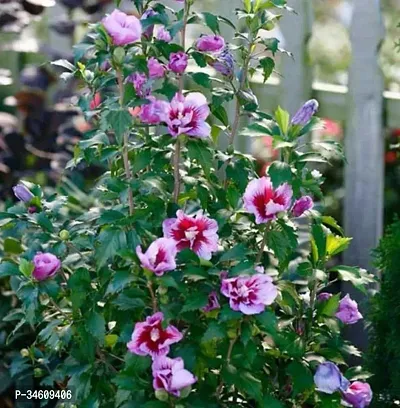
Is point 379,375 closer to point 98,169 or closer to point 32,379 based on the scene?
point 32,379

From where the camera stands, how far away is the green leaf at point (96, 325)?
6.07 feet

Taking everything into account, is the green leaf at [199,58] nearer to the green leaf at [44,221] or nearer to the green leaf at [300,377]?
the green leaf at [44,221]

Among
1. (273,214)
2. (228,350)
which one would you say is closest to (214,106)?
(273,214)

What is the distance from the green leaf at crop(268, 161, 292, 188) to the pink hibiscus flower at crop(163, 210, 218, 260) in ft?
0.50

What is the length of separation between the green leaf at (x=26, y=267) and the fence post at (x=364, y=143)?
45.7 inches

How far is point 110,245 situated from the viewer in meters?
1.81

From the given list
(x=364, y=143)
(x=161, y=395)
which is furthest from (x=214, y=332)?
(x=364, y=143)

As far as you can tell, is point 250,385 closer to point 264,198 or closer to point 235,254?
point 235,254

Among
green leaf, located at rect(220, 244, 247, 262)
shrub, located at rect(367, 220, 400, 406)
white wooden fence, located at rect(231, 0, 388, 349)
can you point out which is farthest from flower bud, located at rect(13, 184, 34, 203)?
white wooden fence, located at rect(231, 0, 388, 349)

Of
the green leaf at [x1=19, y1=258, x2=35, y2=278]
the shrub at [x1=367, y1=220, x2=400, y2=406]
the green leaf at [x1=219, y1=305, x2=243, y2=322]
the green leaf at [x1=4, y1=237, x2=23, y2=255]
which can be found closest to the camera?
the green leaf at [x1=219, y1=305, x2=243, y2=322]

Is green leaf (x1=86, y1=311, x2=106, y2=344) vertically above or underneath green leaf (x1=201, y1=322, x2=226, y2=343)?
underneath

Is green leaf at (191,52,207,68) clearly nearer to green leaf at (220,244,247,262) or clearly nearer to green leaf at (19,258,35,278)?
green leaf at (220,244,247,262)

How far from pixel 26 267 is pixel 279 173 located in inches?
21.5

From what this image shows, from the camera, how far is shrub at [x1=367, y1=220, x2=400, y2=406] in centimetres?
228
